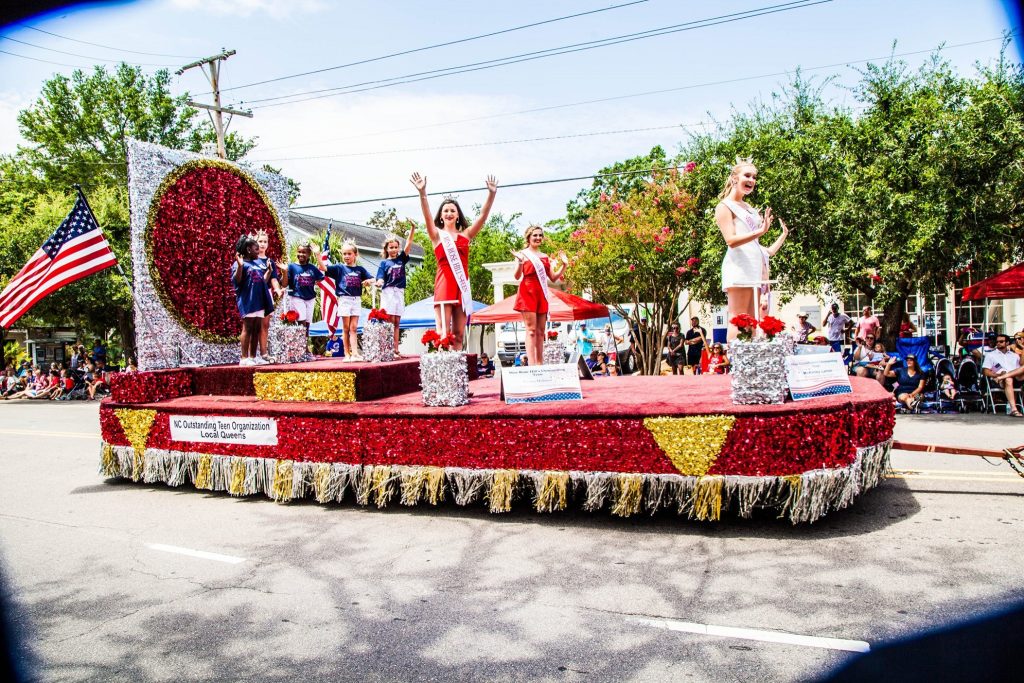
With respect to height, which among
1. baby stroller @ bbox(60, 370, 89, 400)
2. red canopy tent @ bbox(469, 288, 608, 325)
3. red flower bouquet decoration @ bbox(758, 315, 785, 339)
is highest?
red canopy tent @ bbox(469, 288, 608, 325)

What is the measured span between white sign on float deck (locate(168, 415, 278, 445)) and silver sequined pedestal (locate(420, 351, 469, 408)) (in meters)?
1.65

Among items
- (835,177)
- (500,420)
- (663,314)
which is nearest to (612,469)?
(500,420)

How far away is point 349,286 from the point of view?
9469mm

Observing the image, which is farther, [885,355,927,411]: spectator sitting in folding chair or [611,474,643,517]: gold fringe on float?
[885,355,927,411]: spectator sitting in folding chair

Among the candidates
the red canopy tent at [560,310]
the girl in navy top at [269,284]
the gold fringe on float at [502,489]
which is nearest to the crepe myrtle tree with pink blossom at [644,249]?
the red canopy tent at [560,310]

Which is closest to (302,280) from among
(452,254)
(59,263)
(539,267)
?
(59,263)

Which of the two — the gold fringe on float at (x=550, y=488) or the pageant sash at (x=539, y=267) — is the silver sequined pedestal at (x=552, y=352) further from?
the gold fringe on float at (x=550, y=488)

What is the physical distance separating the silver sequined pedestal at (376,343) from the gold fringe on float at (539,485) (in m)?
1.67

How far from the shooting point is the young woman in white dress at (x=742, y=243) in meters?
5.91

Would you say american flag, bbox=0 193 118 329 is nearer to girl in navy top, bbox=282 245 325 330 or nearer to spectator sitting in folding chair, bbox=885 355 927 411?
girl in navy top, bbox=282 245 325 330

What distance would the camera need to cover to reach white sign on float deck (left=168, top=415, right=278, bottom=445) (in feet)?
22.1

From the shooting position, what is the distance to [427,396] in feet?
20.2

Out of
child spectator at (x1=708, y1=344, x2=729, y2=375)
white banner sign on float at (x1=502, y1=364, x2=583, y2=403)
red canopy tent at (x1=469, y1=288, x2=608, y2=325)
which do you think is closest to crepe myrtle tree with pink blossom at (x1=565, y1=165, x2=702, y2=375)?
child spectator at (x1=708, y1=344, x2=729, y2=375)

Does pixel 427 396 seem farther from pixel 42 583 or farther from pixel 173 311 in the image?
pixel 173 311
